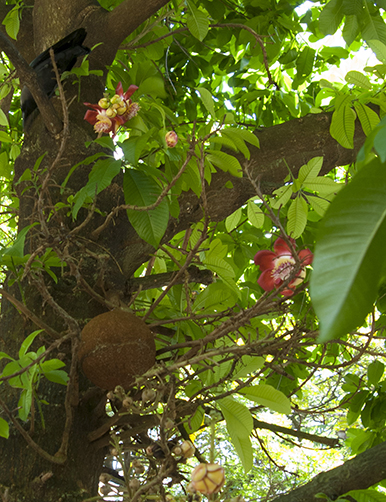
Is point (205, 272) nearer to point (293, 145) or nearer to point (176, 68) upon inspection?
point (293, 145)

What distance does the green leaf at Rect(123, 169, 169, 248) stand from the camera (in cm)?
69

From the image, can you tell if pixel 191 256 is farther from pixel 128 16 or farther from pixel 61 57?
pixel 128 16

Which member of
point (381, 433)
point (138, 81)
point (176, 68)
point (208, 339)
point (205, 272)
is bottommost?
point (381, 433)

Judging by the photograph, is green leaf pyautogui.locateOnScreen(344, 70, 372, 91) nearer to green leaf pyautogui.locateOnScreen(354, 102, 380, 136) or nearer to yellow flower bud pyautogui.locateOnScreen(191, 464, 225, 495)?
green leaf pyautogui.locateOnScreen(354, 102, 380, 136)

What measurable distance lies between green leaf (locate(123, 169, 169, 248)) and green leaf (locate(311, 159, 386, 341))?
0.49 meters

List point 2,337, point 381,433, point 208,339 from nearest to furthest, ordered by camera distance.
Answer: point 208,339 → point 2,337 → point 381,433

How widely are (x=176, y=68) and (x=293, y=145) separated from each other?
2.91ft

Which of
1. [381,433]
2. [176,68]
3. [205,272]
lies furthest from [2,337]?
[176,68]

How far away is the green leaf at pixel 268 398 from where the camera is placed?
0.67 m

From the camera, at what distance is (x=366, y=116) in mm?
903

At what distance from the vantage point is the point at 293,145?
1.15 m

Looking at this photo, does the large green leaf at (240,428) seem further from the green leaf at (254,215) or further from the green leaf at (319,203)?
the green leaf at (254,215)

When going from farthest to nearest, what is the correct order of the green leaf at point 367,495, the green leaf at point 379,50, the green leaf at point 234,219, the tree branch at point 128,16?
1. the green leaf at point 234,219
2. the tree branch at point 128,16
3. the green leaf at point 379,50
4. the green leaf at point 367,495

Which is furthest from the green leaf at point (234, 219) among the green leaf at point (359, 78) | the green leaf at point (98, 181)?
the green leaf at point (98, 181)
